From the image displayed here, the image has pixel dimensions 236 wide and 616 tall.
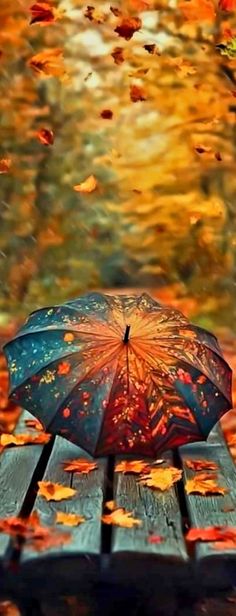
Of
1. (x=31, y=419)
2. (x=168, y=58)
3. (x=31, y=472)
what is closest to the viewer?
(x=31, y=472)

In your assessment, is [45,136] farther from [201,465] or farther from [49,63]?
[201,465]

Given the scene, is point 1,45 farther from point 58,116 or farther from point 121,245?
point 121,245

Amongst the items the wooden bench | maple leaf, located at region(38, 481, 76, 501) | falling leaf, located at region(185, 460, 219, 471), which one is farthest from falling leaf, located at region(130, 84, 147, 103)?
maple leaf, located at region(38, 481, 76, 501)

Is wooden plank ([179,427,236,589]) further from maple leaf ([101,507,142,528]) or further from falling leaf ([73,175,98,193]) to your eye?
falling leaf ([73,175,98,193])

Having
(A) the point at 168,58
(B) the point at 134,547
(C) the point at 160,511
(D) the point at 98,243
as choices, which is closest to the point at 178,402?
(C) the point at 160,511

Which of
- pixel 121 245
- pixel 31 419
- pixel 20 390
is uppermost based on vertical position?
pixel 20 390

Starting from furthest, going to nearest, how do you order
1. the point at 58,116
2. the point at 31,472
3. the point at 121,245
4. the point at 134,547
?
the point at 121,245, the point at 58,116, the point at 31,472, the point at 134,547
